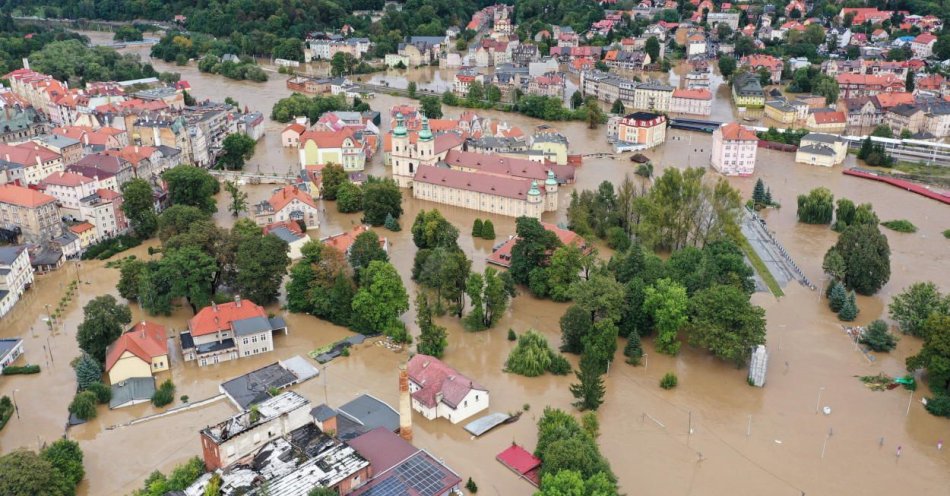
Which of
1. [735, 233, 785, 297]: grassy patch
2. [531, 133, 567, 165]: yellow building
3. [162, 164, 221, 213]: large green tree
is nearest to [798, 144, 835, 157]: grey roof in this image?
[531, 133, 567, 165]: yellow building

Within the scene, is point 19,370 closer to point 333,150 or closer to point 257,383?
point 257,383

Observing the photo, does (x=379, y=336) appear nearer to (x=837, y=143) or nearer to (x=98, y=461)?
(x=98, y=461)

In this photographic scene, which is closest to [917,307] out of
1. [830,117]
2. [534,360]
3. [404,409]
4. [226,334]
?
[534,360]

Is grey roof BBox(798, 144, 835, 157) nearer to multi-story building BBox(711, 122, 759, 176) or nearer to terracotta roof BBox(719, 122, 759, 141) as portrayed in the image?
multi-story building BBox(711, 122, 759, 176)

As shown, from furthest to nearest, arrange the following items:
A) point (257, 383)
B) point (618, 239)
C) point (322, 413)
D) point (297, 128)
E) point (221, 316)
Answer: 1. point (297, 128)
2. point (618, 239)
3. point (221, 316)
4. point (257, 383)
5. point (322, 413)

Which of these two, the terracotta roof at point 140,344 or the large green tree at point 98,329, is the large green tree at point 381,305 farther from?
the large green tree at point 98,329

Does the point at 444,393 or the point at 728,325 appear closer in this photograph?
the point at 444,393

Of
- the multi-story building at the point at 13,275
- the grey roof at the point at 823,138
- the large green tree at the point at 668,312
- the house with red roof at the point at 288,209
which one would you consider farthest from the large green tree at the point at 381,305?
the grey roof at the point at 823,138
